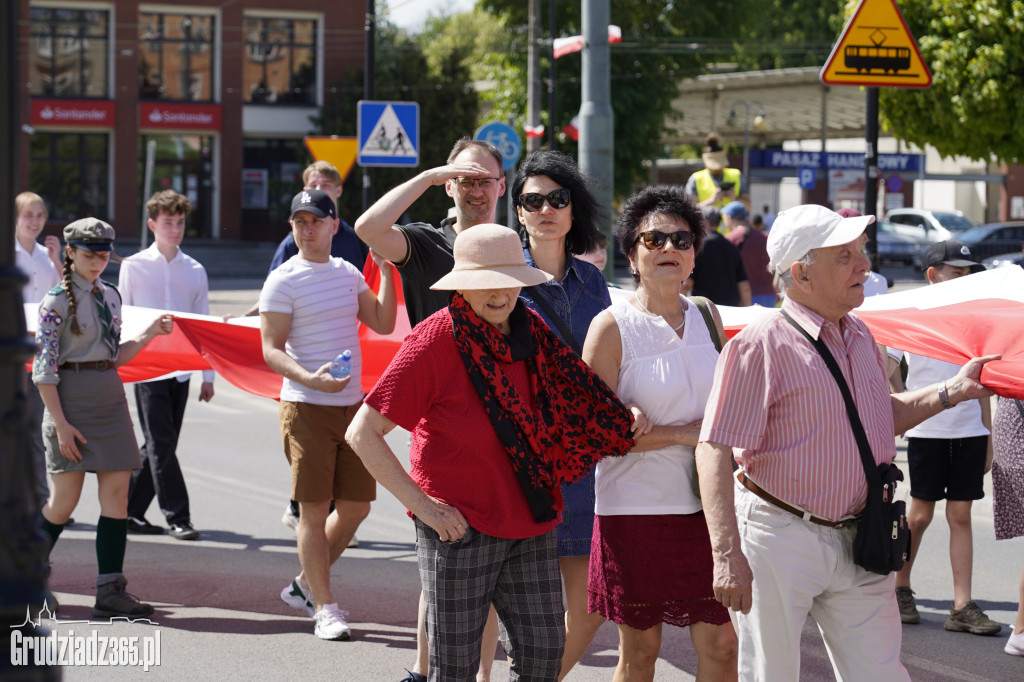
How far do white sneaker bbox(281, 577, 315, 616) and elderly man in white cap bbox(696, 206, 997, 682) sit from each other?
3163 mm

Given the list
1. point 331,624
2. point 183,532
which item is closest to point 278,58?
point 183,532

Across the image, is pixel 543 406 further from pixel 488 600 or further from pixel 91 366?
pixel 91 366

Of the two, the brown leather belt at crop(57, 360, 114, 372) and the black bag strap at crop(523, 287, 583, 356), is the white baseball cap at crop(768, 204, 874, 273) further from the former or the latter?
the brown leather belt at crop(57, 360, 114, 372)

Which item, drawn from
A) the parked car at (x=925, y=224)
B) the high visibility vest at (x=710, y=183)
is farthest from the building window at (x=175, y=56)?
the high visibility vest at (x=710, y=183)

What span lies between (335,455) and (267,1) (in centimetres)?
4542

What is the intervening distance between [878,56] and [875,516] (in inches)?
239

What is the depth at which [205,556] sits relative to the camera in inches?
319

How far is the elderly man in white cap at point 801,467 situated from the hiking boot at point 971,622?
8.55 ft

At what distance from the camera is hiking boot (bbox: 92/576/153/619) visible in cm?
657

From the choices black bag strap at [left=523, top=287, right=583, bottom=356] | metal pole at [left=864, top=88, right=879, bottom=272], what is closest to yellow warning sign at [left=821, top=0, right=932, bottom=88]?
metal pole at [left=864, top=88, right=879, bottom=272]

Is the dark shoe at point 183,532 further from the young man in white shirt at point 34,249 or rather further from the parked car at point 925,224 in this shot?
the parked car at point 925,224

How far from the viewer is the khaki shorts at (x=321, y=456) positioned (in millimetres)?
6375

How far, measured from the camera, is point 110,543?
6613 millimetres

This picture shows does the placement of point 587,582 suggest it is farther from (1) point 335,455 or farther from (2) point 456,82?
(2) point 456,82
